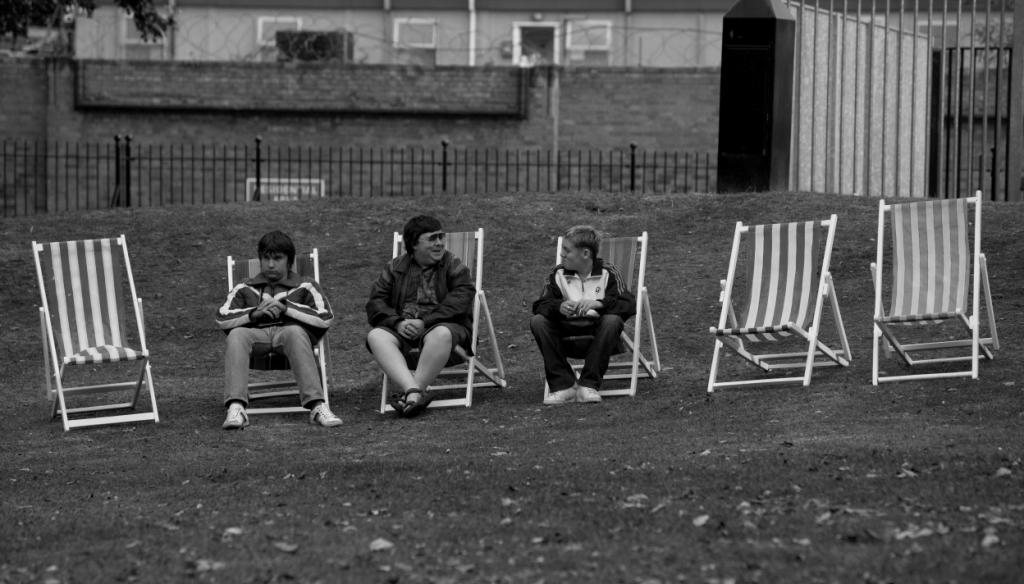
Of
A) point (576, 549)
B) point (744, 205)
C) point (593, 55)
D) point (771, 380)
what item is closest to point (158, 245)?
point (744, 205)

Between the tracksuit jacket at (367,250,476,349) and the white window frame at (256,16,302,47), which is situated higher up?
the white window frame at (256,16,302,47)

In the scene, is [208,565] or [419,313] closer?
[208,565]

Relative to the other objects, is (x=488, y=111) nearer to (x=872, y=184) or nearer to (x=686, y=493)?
(x=872, y=184)

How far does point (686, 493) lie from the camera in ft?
19.8

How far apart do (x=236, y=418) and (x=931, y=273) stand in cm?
430

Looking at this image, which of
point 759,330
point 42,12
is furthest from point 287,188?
point 759,330

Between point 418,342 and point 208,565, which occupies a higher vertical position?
point 418,342

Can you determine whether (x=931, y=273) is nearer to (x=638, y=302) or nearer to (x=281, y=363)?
(x=638, y=302)

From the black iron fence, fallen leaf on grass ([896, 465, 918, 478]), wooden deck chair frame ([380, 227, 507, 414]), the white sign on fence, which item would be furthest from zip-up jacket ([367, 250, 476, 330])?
the black iron fence

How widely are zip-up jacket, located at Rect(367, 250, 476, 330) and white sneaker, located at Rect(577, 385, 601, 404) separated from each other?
33.7 inches

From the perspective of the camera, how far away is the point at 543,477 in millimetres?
6527

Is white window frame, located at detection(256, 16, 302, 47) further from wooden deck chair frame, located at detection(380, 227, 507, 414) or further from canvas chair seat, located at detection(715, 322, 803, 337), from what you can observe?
canvas chair seat, located at detection(715, 322, 803, 337)

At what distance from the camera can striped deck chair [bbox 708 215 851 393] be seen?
905 centimetres

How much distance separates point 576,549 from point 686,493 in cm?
88
